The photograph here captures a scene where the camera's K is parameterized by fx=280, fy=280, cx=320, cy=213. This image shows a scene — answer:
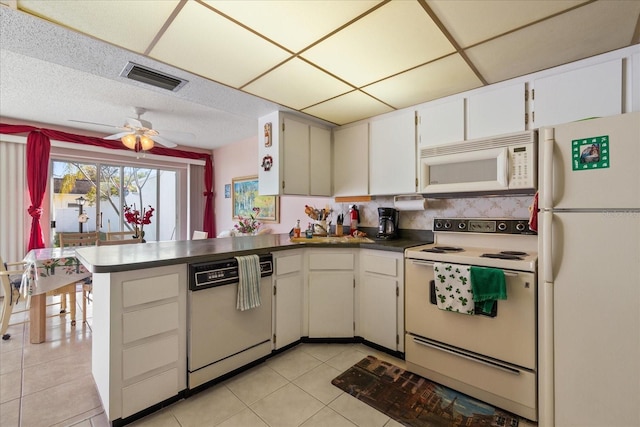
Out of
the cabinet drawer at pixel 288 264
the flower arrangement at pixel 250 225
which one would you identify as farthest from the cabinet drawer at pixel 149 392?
the flower arrangement at pixel 250 225

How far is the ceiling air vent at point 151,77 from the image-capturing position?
2.04 metres

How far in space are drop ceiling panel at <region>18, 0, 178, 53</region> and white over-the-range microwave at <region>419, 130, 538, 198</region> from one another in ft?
6.68

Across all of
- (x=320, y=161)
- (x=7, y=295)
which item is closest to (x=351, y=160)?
(x=320, y=161)

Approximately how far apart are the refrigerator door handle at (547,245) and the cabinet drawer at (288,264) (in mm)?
1778

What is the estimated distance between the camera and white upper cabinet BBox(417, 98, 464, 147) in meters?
2.37

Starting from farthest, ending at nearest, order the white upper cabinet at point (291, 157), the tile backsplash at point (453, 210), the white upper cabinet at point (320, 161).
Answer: the white upper cabinet at point (320, 161)
the white upper cabinet at point (291, 157)
the tile backsplash at point (453, 210)

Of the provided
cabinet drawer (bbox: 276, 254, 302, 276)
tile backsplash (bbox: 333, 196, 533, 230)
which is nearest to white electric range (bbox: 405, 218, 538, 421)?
tile backsplash (bbox: 333, 196, 533, 230)

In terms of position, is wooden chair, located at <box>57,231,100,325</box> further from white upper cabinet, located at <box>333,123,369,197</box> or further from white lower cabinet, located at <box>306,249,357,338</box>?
white upper cabinet, located at <box>333,123,369,197</box>

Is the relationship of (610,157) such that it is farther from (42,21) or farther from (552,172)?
(42,21)

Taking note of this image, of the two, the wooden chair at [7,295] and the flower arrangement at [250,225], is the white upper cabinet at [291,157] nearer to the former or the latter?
the flower arrangement at [250,225]

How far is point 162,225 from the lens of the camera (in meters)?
5.95

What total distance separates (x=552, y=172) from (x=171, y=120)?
4395 millimetres

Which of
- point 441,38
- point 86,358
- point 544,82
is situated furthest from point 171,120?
point 544,82

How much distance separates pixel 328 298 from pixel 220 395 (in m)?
1.13
